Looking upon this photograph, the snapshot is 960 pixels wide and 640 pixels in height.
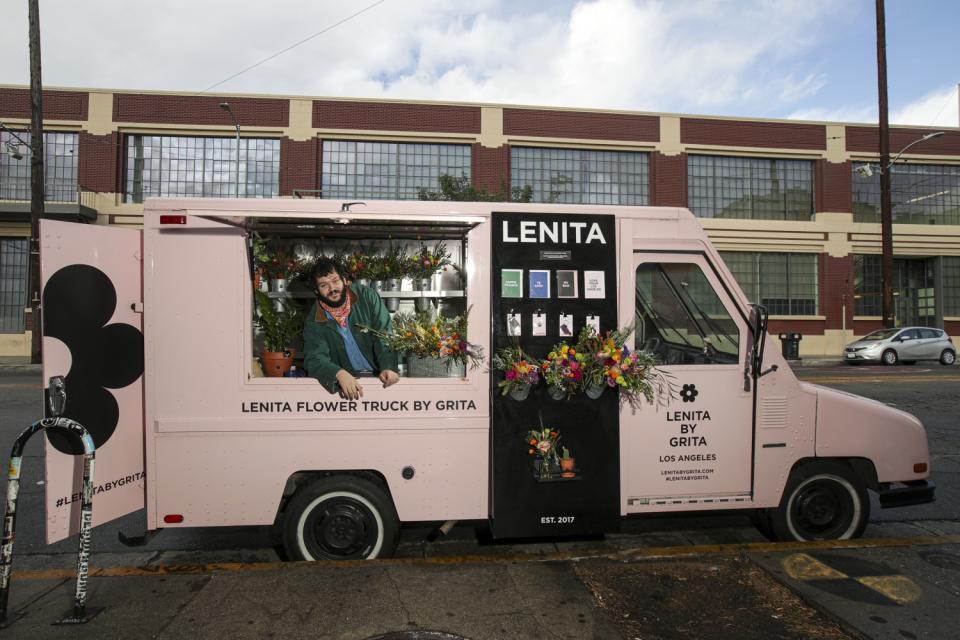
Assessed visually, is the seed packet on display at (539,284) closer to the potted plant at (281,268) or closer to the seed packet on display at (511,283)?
the seed packet on display at (511,283)

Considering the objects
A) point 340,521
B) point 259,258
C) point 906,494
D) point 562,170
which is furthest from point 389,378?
point 562,170

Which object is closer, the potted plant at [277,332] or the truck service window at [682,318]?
the potted plant at [277,332]

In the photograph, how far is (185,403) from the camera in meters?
3.72

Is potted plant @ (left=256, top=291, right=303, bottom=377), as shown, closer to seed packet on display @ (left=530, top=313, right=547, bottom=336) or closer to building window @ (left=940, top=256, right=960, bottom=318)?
seed packet on display @ (left=530, top=313, right=547, bottom=336)

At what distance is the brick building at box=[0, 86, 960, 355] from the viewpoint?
24.8 metres

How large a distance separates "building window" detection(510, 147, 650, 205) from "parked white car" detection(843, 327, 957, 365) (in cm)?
1082

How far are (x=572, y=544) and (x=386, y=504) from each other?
1.72m

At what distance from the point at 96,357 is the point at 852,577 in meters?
4.96

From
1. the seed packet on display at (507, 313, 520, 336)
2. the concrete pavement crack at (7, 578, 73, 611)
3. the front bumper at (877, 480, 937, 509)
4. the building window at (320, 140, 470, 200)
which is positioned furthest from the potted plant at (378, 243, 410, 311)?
the building window at (320, 140, 470, 200)

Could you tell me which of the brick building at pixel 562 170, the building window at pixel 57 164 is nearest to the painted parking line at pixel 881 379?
the brick building at pixel 562 170

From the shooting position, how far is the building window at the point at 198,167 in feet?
81.8

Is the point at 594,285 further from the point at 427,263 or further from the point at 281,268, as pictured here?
the point at 281,268

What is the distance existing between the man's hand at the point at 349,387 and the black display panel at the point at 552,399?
0.89 m

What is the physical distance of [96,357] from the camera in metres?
3.68
